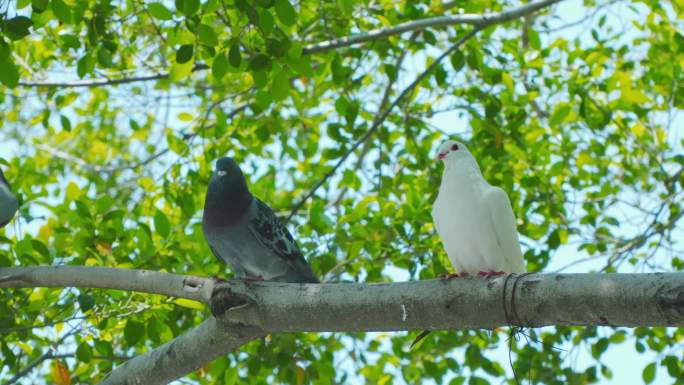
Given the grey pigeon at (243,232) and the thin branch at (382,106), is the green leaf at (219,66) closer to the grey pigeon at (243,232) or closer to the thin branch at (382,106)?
the grey pigeon at (243,232)

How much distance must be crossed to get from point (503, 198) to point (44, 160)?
6.76 meters

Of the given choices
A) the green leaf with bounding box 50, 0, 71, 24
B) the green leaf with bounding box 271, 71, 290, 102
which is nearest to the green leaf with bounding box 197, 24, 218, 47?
the green leaf with bounding box 271, 71, 290, 102

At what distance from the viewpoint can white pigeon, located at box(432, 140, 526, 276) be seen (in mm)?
4074

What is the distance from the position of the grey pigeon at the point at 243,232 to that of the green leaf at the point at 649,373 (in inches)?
95.5

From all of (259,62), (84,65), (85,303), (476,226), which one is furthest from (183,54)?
(476,226)

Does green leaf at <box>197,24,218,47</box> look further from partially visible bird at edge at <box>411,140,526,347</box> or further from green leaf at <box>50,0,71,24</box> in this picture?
partially visible bird at edge at <box>411,140,526,347</box>

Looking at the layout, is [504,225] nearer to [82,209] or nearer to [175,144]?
[82,209]

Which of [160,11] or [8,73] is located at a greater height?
[160,11]

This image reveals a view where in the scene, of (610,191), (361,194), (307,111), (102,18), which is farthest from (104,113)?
(610,191)

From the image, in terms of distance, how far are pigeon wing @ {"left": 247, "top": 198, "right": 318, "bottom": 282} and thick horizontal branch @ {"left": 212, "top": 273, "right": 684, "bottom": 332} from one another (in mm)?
1563

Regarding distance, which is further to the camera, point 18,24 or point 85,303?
point 85,303

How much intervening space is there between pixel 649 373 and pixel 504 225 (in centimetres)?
218

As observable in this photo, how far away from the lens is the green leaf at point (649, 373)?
5504 mm

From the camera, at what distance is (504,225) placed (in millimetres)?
4125
